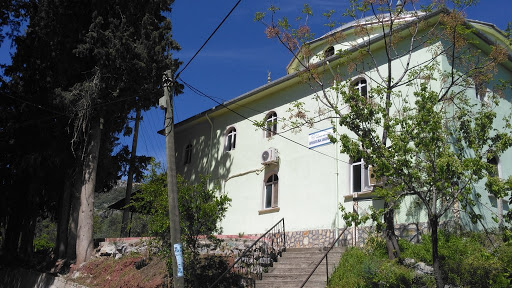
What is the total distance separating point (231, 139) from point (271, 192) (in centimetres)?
391

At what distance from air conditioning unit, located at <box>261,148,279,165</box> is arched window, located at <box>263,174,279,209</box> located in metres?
0.71

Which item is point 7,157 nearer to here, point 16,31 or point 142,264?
point 16,31

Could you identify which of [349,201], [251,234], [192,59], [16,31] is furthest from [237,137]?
[16,31]

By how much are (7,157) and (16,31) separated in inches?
211

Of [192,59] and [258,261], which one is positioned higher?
[192,59]

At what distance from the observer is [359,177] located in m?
15.0

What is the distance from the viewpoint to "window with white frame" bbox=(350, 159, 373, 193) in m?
14.7

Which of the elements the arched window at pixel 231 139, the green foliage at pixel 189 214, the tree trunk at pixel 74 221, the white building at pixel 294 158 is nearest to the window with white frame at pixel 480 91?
the white building at pixel 294 158

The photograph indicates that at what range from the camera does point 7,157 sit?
766 inches

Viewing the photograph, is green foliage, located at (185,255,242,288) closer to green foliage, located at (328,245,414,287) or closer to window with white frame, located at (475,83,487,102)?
green foliage, located at (328,245,414,287)

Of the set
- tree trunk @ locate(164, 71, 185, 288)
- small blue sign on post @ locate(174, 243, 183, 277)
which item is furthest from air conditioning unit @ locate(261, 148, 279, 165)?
small blue sign on post @ locate(174, 243, 183, 277)

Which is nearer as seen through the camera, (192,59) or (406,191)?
(406,191)

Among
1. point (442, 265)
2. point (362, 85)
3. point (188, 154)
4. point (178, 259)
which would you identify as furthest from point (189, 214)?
point (188, 154)

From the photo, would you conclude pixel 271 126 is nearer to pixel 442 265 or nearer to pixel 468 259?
pixel 442 265
